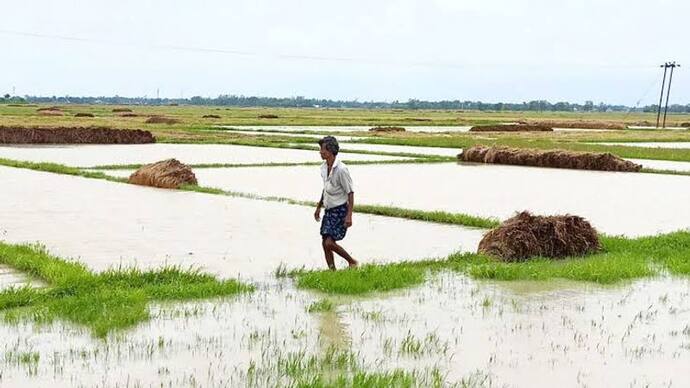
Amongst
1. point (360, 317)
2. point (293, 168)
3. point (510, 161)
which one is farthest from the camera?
point (510, 161)

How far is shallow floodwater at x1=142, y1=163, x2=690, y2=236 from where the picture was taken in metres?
11.8

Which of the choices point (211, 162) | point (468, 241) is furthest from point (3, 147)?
point (468, 241)

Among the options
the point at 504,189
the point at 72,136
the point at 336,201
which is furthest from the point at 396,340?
the point at 72,136

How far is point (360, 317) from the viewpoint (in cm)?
583

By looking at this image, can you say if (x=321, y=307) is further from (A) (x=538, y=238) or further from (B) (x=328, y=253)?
(A) (x=538, y=238)

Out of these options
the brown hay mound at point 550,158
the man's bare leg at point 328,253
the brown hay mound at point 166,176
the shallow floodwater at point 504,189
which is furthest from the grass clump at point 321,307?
the brown hay mound at point 550,158

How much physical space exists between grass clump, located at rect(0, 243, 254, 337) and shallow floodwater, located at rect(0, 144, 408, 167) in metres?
12.7

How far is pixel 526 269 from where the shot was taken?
24.7 ft

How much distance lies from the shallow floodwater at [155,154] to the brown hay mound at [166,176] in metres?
4.66

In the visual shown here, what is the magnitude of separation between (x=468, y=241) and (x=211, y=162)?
12.2m

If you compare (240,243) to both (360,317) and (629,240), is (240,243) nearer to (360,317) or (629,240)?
(360,317)

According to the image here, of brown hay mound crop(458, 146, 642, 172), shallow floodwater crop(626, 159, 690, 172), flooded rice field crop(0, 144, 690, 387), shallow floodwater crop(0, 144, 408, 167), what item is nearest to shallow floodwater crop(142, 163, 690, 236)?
flooded rice field crop(0, 144, 690, 387)

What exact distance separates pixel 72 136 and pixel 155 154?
817cm

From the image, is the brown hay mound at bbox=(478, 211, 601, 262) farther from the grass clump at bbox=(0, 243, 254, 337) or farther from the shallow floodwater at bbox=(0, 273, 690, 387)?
the grass clump at bbox=(0, 243, 254, 337)
